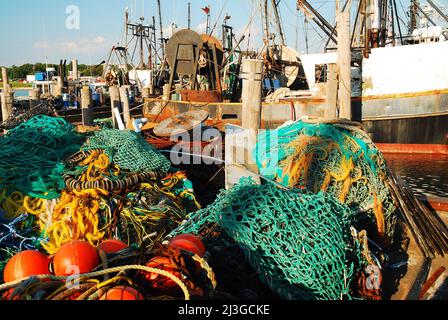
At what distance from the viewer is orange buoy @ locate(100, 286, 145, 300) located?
93.4 inches

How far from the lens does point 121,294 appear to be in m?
2.38

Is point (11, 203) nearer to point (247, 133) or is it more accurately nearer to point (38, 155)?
point (38, 155)

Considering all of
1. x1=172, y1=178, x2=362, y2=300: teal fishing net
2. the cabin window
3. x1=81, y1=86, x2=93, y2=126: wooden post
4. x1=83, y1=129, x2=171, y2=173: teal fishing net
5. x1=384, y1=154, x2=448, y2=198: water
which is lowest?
x1=384, y1=154, x2=448, y2=198: water

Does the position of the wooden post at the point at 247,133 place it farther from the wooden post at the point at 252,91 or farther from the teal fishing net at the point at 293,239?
the teal fishing net at the point at 293,239

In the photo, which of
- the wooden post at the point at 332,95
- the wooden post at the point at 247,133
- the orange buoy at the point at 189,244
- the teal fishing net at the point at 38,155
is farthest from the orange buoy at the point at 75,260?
the wooden post at the point at 332,95

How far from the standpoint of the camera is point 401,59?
564 inches

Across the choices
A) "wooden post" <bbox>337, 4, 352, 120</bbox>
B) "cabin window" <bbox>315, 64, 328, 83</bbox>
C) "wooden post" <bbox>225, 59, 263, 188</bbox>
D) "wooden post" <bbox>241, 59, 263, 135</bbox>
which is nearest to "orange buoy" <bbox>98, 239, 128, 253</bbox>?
"wooden post" <bbox>225, 59, 263, 188</bbox>

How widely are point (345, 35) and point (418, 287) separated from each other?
801 centimetres

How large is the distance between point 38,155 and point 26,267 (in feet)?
10.5

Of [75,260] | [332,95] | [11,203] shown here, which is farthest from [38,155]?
[332,95]

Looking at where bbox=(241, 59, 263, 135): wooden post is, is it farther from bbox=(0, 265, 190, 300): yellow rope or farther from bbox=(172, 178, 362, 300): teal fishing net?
bbox=(0, 265, 190, 300): yellow rope

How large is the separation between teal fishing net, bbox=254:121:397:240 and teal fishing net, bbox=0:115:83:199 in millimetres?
2734
